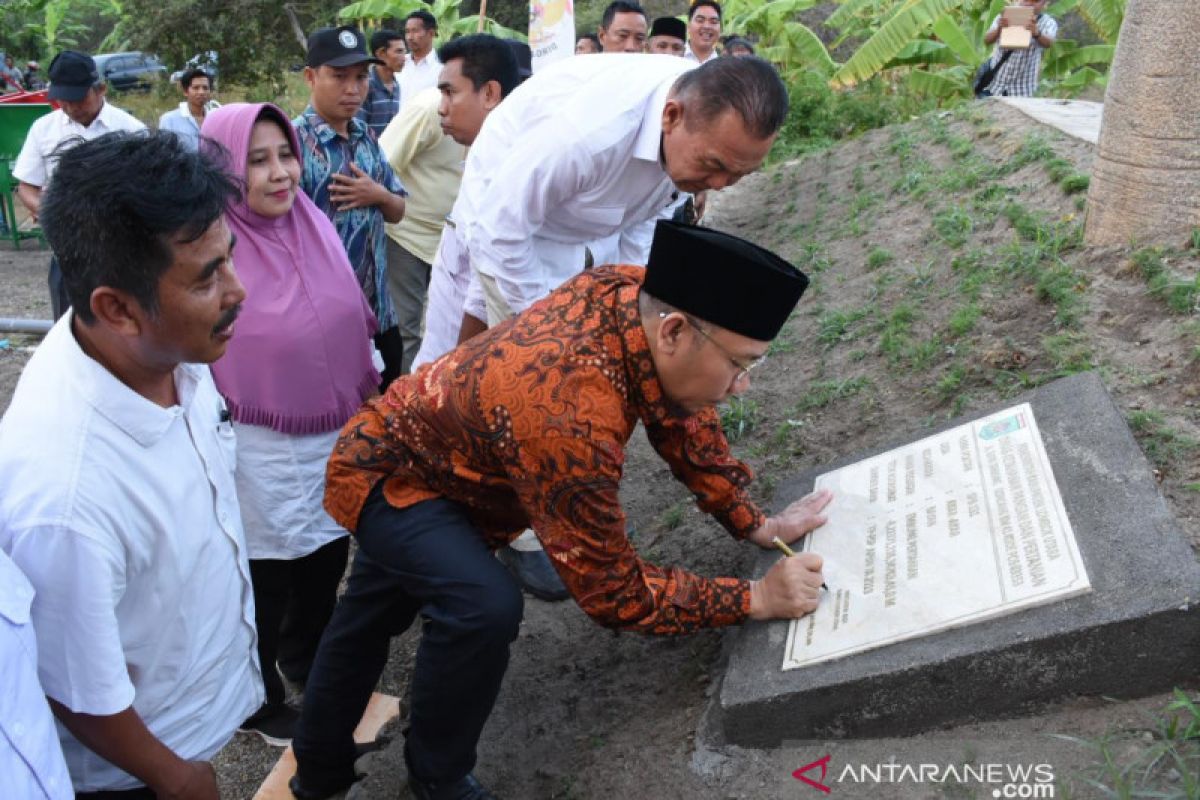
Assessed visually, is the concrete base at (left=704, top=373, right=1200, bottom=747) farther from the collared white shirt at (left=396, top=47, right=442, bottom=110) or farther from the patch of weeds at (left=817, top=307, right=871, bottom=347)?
the collared white shirt at (left=396, top=47, right=442, bottom=110)

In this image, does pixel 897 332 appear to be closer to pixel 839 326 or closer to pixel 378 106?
pixel 839 326

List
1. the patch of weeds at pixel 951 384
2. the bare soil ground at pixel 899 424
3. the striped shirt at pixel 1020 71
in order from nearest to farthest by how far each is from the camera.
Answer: the bare soil ground at pixel 899 424, the patch of weeds at pixel 951 384, the striped shirt at pixel 1020 71

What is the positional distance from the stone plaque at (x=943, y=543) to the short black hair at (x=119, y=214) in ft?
4.83

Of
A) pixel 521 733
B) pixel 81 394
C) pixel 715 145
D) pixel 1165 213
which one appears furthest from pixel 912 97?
pixel 81 394

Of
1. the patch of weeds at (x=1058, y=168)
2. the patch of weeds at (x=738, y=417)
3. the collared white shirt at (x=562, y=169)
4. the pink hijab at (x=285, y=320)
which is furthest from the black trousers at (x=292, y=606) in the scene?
the patch of weeds at (x=1058, y=168)

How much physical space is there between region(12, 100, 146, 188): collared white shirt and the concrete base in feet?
19.6

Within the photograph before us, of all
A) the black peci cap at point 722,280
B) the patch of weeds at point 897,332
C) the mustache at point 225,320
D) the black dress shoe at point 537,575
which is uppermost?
the black peci cap at point 722,280

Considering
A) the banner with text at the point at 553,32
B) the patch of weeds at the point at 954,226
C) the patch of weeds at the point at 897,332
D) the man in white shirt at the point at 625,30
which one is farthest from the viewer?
the man in white shirt at the point at 625,30

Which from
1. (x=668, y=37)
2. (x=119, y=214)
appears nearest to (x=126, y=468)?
(x=119, y=214)

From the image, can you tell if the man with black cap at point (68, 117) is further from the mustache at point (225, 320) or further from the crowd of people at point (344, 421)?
the mustache at point (225, 320)

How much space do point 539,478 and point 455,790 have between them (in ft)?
2.85

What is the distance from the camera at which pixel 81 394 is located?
5.05ft

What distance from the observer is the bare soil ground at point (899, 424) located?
1.97 meters

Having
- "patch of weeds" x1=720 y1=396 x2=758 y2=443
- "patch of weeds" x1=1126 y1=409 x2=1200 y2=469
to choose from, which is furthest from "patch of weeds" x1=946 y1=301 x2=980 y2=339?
"patch of weeds" x1=1126 y1=409 x2=1200 y2=469
